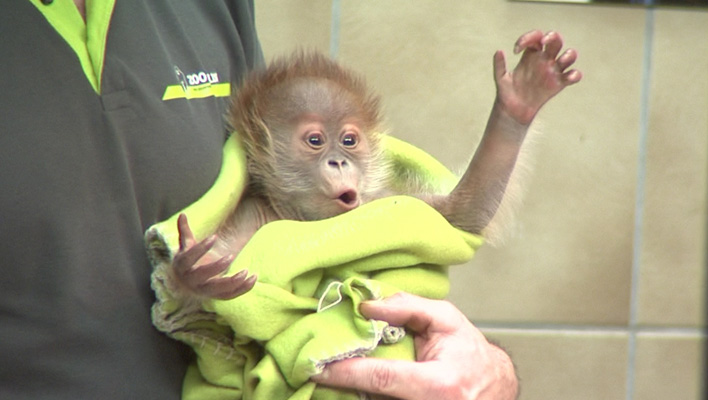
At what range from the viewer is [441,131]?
1.65 m

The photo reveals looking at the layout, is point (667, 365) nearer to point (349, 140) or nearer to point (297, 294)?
point (349, 140)

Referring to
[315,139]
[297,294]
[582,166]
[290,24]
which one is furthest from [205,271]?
[582,166]

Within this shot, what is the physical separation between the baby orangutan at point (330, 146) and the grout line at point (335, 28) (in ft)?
1.31

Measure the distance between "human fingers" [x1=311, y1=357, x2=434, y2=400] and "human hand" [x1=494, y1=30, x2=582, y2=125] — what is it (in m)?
0.38

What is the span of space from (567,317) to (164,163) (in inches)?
41.3

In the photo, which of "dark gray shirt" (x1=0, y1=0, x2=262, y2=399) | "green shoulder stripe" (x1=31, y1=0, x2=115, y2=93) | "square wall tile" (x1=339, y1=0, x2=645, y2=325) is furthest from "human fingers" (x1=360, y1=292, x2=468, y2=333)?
"square wall tile" (x1=339, y1=0, x2=645, y2=325)

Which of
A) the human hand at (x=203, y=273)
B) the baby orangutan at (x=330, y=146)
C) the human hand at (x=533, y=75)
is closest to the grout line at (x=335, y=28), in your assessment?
the baby orangutan at (x=330, y=146)

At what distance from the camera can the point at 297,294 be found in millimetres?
953

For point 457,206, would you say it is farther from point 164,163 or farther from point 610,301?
point 610,301

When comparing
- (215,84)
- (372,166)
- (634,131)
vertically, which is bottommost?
(634,131)

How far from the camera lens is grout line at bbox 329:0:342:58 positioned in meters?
1.59

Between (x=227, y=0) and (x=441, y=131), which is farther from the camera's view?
(x=441, y=131)

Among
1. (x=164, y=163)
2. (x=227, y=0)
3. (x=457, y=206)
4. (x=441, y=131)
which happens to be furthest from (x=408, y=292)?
(x=441, y=131)

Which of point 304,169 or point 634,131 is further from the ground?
point 304,169
